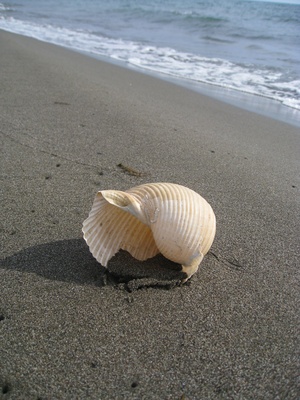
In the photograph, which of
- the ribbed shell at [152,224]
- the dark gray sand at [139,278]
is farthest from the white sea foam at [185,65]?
the ribbed shell at [152,224]

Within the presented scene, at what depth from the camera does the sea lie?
7.34m

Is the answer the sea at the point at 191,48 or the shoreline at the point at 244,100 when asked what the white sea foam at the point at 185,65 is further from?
the shoreline at the point at 244,100

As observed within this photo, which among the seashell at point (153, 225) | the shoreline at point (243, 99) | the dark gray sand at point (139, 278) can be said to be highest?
the seashell at point (153, 225)

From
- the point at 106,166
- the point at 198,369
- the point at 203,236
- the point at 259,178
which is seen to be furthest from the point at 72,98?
the point at 198,369

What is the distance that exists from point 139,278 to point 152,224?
286 mm

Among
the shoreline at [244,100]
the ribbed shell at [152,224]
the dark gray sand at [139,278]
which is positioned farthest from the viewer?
the shoreline at [244,100]

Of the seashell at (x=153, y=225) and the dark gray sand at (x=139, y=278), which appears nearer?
the dark gray sand at (x=139, y=278)

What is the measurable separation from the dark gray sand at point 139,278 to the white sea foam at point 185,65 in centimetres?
329

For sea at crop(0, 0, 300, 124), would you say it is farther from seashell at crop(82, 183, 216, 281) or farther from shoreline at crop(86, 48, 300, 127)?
seashell at crop(82, 183, 216, 281)

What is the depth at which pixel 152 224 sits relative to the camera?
2.02 m

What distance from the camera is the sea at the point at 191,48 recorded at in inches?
289

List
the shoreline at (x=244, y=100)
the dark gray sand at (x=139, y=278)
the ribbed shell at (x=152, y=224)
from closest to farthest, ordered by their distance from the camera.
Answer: the dark gray sand at (x=139, y=278)
the ribbed shell at (x=152, y=224)
the shoreline at (x=244, y=100)

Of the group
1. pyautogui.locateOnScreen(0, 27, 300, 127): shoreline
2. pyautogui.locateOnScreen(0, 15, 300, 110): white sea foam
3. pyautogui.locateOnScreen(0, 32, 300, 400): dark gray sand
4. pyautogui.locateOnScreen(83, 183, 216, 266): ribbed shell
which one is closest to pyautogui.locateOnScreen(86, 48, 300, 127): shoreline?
pyautogui.locateOnScreen(0, 27, 300, 127): shoreline

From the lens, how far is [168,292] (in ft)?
6.79
